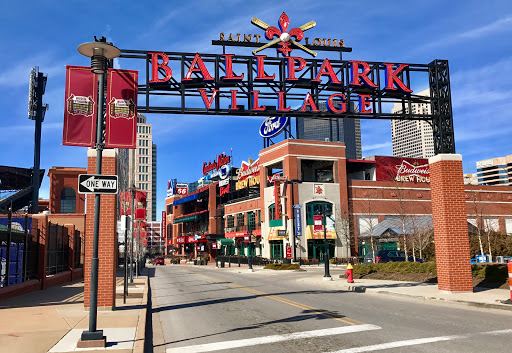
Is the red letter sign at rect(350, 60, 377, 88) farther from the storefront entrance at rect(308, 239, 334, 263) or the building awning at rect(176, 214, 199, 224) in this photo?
the building awning at rect(176, 214, 199, 224)

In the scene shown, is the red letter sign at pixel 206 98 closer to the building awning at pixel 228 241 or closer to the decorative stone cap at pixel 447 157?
the decorative stone cap at pixel 447 157

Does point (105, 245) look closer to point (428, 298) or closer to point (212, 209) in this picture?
point (428, 298)

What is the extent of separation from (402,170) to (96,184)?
222 ft

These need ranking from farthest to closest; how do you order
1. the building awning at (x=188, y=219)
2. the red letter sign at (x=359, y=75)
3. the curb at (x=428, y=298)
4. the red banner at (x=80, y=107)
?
the building awning at (x=188, y=219) < the red letter sign at (x=359, y=75) < the curb at (x=428, y=298) < the red banner at (x=80, y=107)

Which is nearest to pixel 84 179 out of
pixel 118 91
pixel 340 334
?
pixel 118 91

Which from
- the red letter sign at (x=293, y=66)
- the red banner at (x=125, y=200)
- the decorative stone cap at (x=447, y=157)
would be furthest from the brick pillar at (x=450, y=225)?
the red banner at (x=125, y=200)

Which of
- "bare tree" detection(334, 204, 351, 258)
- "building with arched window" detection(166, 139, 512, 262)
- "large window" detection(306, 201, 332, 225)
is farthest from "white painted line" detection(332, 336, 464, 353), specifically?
"large window" detection(306, 201, 332, 225)

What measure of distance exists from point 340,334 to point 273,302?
705 cm

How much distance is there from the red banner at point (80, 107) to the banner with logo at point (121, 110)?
1.48 ft

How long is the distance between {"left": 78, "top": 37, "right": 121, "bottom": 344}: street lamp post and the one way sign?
5.5 inches

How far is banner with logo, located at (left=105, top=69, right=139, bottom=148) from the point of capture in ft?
42.4

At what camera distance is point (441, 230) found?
1789cm

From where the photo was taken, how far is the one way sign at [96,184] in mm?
9461

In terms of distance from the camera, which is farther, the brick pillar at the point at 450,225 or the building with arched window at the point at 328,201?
the building with arched window at the point at 328,201
